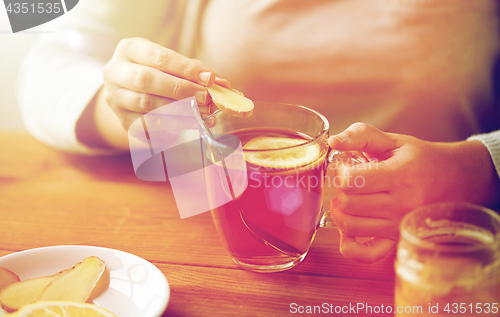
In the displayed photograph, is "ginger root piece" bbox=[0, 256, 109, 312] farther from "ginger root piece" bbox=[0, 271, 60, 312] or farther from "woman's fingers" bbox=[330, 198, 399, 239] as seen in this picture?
"woman's fingers" bbox=[330, 198, 399, 239]

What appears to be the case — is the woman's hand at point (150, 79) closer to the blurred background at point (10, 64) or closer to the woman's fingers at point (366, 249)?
the woman's fingers at point (366, 249)

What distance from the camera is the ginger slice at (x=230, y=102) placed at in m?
0.47

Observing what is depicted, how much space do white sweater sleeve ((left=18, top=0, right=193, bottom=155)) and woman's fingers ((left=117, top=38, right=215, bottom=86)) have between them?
11.3 inches

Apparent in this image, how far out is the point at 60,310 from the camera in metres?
0.34

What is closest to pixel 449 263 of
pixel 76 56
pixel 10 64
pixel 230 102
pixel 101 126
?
pixel 230 102

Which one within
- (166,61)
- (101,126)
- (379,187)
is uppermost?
(166,61)

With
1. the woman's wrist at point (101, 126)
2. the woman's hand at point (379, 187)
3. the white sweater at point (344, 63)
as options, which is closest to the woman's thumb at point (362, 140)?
the woman's hand at point (379, 187)

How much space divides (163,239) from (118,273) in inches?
4.3

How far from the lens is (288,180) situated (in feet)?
1.36

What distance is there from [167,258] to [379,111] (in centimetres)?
61

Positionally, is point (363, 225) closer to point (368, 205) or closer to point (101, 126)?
point (368, 205)

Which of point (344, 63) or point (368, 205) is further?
point (344, 63)

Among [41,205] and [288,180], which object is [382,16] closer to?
[288,180]

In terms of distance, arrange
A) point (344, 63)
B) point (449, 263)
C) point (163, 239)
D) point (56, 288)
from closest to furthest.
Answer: point (449, 263)
point (56, 288)
point (163, 239)
point (344, 63)
